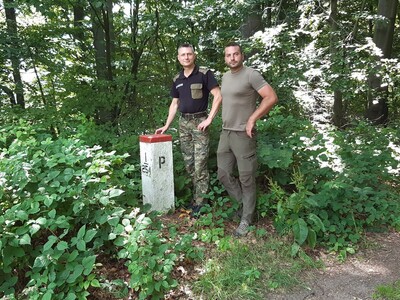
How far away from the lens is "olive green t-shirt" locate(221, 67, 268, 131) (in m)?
3.45

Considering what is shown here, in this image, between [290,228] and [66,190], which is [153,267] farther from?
[290,228]

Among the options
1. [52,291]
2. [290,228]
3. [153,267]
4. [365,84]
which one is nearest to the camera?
[52,291]

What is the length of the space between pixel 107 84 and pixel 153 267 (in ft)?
16.8

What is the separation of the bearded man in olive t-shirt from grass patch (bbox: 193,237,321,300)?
0.36 m

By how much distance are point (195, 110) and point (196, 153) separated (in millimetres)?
527

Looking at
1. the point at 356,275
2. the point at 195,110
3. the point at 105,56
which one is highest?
the point at 105,56

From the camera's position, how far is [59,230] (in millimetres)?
3195

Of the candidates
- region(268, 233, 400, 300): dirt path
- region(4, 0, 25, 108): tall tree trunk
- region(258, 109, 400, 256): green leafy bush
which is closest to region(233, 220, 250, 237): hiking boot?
region(258, 109, 400, 256): green leafy bush

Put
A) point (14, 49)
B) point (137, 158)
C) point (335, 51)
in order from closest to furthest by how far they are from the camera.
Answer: point (137, 158) → point (14, 49) → point (335, 51)

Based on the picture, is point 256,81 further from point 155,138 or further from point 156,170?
point 156,170

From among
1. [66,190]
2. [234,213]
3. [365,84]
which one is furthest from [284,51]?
[66,190]

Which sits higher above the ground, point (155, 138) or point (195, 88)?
point (195, 88)

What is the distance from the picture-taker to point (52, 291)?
8.00ft

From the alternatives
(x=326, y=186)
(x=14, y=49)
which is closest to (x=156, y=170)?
(x=326, y=186)
